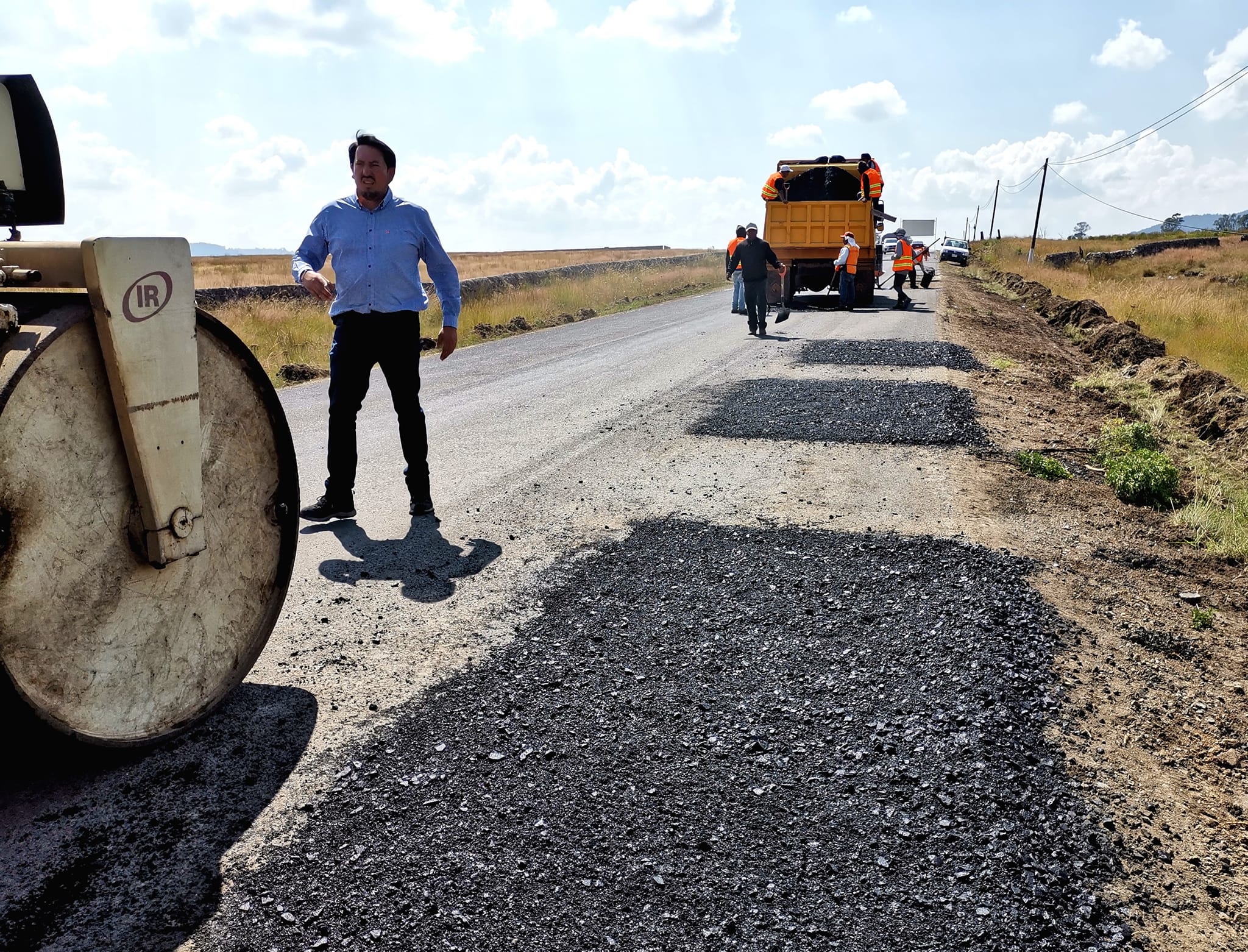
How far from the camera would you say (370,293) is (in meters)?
4.84

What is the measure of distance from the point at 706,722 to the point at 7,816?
2008mm

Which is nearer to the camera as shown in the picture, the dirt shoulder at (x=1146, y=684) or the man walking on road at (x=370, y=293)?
the dirt shoulder at (x=1146, y=684)

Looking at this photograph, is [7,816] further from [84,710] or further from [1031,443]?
[1031,443]

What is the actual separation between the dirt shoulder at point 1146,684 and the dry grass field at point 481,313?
7602mm

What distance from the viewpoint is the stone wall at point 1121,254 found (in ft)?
145

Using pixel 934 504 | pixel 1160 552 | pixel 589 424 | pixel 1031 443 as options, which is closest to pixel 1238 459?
pixel 1031 443

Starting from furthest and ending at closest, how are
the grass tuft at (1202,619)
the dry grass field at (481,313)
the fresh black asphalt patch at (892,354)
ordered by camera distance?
the dry grass field at (481,313)
the fresh black asphalt patch at (892,354)
the grass tuft at (1202,619)

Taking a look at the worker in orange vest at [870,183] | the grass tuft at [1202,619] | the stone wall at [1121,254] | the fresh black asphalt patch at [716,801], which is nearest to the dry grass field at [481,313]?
the worker in orange vest at [870,183]

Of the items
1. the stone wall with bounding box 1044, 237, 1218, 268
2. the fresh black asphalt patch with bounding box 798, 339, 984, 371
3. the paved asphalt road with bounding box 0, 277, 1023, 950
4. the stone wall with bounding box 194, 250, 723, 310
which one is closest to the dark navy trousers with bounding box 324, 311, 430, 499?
the paved asphalt road with bounding box 0, 277, 1023, 950

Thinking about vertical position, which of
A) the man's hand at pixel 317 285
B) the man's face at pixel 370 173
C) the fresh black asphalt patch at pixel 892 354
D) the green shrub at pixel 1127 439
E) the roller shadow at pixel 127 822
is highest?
the man's face at pixel 370 173

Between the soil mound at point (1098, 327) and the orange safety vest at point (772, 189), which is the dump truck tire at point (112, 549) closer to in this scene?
the soil mound at point (1098, 327)

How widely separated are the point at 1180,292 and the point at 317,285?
25.4 m

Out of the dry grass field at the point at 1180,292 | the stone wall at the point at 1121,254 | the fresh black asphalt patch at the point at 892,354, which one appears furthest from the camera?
the stone wall at the point at 1121,254

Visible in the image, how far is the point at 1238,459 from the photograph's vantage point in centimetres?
784
